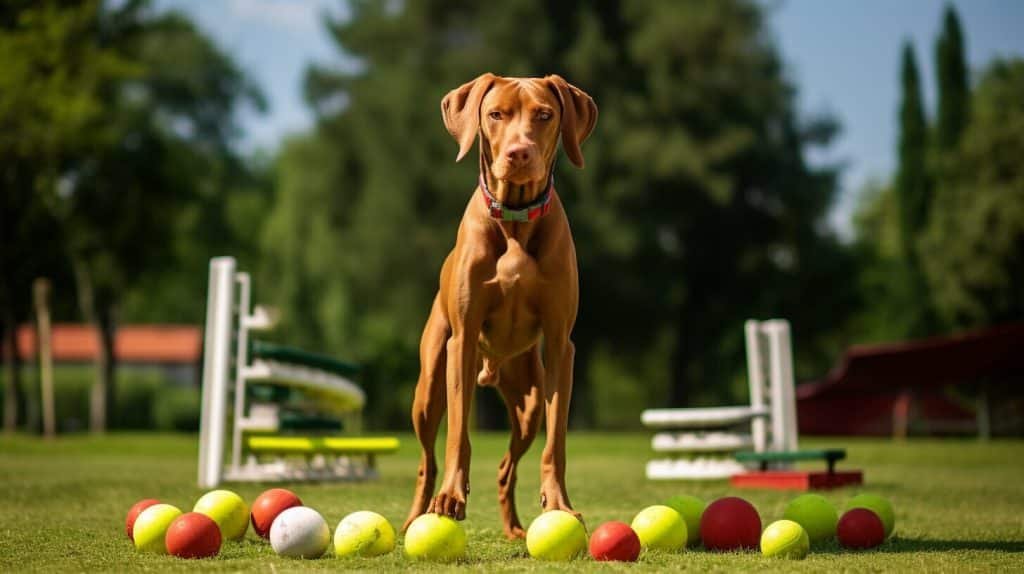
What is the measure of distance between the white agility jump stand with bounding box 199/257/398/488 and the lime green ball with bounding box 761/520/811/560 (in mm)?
7056

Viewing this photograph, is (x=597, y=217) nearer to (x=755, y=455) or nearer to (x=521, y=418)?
(x=755, y=455)

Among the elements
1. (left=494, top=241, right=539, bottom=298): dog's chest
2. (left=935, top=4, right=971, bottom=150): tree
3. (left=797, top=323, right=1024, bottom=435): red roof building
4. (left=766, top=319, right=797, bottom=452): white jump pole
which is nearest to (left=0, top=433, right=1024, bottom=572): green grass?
(left=766, top=319, right=797, bottom=452): white jump pole

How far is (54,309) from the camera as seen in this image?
48.3 meters

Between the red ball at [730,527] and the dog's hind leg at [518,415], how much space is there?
113 centimetres

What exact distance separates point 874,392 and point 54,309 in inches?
1373

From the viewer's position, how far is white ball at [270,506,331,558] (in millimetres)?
5703

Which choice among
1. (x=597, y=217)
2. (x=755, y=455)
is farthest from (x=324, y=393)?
(x=597, y=217)

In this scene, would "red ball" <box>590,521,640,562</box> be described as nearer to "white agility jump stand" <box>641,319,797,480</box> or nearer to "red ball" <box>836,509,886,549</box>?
"red ball" <box>836,509,886,549</box>

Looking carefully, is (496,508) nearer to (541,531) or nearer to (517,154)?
(541,531)

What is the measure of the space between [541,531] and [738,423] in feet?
27.8

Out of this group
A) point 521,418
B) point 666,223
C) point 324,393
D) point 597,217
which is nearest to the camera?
point 521,418

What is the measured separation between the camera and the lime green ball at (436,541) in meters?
5.46

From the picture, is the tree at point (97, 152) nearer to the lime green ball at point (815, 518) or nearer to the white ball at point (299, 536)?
the white ball at point (299, 536)

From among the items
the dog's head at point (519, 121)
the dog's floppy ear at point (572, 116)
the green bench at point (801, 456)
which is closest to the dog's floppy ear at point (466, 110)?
the dog's head at point (519, 121)
